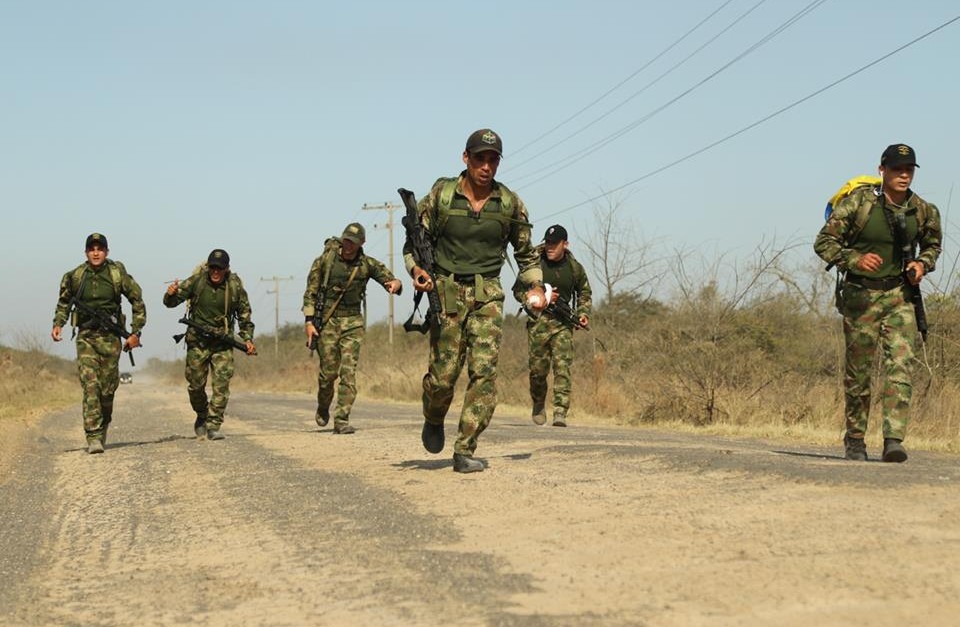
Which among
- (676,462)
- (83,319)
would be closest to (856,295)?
(676,462)

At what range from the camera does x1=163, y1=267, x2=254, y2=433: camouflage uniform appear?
1251 cm

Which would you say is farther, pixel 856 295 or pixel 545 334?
pixel 545 334

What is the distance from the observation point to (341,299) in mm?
13031

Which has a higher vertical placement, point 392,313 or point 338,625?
point 392,313

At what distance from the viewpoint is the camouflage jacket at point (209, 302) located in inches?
492

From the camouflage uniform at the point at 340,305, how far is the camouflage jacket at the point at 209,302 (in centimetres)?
78

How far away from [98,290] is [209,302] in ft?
4.00

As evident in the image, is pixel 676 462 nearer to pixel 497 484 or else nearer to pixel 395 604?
pixel 497 484

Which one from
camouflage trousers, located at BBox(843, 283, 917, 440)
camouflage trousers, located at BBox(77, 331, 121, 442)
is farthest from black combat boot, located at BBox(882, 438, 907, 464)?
camouflage trousers, located at BBox(77, 331, 121, 442)

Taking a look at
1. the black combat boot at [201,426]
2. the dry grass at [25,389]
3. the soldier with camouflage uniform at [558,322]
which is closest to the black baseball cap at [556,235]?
the soldier with camouflage uniform at [558,322]

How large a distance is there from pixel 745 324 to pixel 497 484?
11.3 meters

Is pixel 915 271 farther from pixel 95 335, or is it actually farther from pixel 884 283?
pixel 95 335

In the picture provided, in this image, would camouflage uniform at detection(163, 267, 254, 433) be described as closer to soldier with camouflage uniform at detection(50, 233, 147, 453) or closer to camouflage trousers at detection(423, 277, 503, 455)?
soldier with camouflage uniform at detection(50, 233, 147, 453)

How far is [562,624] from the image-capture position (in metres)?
3.80
